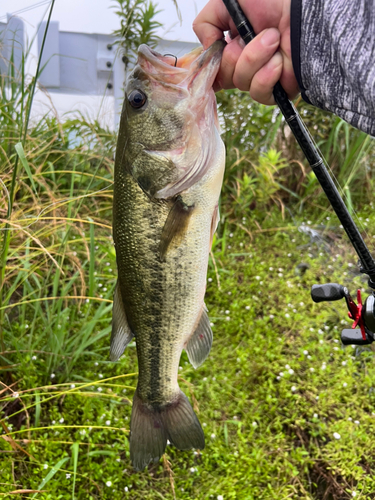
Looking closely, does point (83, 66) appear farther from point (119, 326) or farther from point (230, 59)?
point (119, 326)

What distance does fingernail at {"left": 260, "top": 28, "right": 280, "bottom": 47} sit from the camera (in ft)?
3.70

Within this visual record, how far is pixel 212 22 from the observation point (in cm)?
128

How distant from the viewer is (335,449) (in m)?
2.37

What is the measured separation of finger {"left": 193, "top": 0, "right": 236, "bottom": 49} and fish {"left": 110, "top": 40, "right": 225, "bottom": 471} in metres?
0.12

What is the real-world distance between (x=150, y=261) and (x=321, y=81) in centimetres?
67

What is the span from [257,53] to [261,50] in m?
0.01

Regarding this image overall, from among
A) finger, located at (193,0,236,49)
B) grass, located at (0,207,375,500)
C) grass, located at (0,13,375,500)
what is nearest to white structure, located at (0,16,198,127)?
grass, located at (0,13,375,500)

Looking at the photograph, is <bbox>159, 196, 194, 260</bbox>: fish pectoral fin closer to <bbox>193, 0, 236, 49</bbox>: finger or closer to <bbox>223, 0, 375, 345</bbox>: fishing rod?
<bbox>223, 0, 375, 345</bbox>: fishing rod

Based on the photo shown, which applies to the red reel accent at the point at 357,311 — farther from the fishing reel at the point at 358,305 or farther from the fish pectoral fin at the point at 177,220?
the fish pectoral fin at the point at 177,220

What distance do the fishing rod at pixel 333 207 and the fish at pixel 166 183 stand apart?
9cm

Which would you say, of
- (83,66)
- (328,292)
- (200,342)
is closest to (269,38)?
(328,292)

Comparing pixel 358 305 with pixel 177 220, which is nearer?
pixel 177 220

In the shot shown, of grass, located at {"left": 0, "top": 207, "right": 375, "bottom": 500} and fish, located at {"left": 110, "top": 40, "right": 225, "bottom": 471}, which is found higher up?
fish, located at {"left": 110, "top": 40, "right": 225, "bottom": 471}

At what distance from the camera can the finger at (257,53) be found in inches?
44.5
